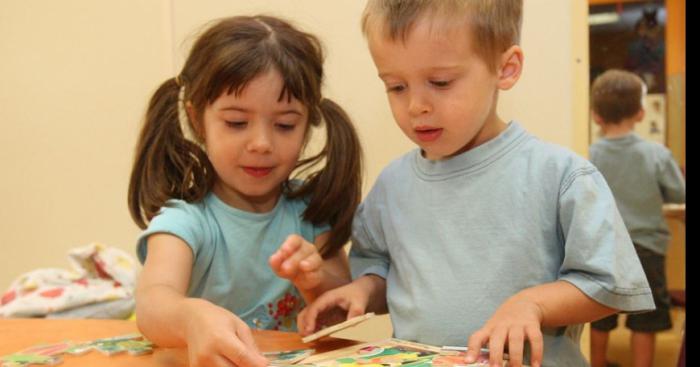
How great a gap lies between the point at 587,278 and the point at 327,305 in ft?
1.30

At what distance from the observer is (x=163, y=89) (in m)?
1.55

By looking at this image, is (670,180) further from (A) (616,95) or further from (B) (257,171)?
(B) (257,171)

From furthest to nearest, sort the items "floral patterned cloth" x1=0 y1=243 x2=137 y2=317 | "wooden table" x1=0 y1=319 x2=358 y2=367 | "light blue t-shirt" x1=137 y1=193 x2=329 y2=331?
1. "floral patterned cloth" x1=0 y1=243 x2=137 y2=317
2. "light blue t-shirt" x1=137 y1=193 x2=329 y2=331
3. "wooden table" x1=0 y1=319 x2=358 y2=367

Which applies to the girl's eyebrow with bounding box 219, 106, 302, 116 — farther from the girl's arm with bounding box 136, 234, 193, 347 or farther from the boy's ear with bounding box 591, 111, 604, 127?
the boy's ear with bounding box 591, 111, 604, 127

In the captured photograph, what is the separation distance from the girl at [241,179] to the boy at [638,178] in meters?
0.60

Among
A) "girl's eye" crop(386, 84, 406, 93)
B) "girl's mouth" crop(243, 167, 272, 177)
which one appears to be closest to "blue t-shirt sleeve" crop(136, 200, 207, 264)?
"girl's mouth" crop(243, 167, 272, 177)

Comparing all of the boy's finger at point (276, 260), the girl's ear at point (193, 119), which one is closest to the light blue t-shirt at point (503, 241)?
the boy's finger at point (276, 260)

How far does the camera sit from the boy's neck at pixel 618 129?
1701mm

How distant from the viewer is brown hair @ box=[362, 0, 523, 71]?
1.08 m

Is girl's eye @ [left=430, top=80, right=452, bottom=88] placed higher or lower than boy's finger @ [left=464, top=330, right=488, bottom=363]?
higher

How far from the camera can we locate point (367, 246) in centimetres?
133

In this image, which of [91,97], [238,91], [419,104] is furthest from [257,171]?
[91,97]

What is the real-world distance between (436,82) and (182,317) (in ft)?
1.60

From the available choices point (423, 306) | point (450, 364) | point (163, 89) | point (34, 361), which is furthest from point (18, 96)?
point (450, 364)
